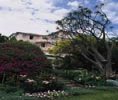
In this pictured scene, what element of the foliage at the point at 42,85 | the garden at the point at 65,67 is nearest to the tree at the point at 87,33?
the garden at the point at 65,67

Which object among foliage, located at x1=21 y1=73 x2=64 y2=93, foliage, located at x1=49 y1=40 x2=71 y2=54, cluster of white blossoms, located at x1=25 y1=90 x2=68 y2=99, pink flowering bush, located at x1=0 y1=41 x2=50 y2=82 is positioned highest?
foliage, located at x1=49 y1=40 x2=71 y2=54

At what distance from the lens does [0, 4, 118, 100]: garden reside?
54.1 feet

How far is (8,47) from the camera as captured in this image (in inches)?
904

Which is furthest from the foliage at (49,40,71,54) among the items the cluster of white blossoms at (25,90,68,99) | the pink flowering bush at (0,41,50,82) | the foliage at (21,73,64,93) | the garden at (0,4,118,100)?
the cluster of white blossoms at (25,90,68,99)

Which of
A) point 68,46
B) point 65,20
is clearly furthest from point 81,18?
point 68,46

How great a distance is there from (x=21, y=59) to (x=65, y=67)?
72.1ft

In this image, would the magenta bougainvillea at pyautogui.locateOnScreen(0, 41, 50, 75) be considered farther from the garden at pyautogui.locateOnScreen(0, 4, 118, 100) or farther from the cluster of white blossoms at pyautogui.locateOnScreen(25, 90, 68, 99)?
the cluster of white blossoms at pyautogui.locateOnScreen(25, 90, 68, 99)

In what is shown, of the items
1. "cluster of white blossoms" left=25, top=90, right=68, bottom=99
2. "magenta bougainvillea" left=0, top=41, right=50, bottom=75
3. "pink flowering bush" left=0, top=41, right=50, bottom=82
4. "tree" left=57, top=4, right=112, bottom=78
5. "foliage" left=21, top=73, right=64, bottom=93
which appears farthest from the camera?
"tree" left=57, top=4, right=112, bottom=78

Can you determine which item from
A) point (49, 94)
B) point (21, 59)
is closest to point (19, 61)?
point (21, 59)

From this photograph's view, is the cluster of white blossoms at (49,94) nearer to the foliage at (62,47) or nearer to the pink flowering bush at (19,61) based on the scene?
the pink flowering bush at (19,61)

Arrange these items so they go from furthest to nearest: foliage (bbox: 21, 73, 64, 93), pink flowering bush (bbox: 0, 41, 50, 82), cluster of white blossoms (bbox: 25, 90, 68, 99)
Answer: pink flowering bush (bbox: 0, 41, 50, 82), foliage (bbox: 21, 73, 64, 93), cluster of white blossoms (bbox: 25, 90, 68, 99)

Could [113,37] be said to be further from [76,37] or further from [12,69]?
[12,69]

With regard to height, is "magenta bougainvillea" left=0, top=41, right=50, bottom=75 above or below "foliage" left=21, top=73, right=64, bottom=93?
above

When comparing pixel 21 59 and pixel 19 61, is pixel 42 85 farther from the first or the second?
pixel 21 59
